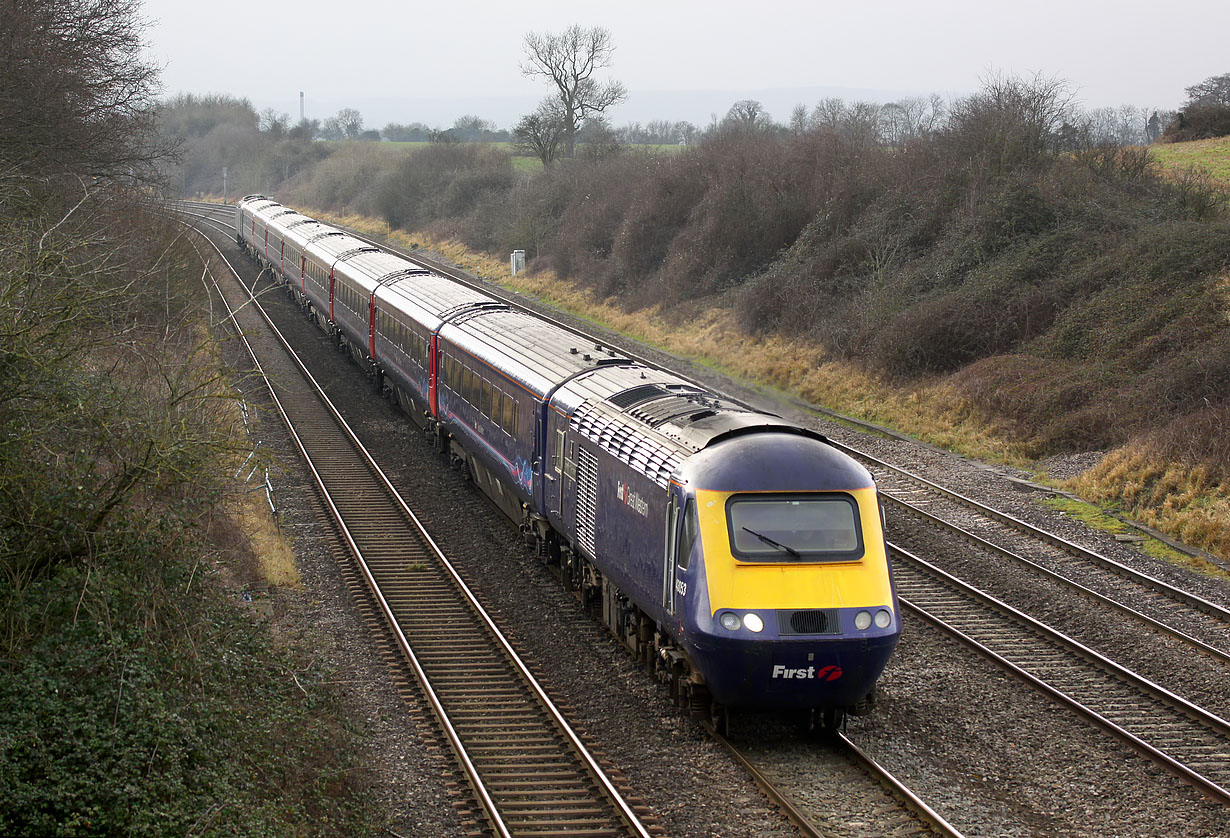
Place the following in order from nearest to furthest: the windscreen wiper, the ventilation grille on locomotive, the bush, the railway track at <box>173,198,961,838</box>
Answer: the railway track at <box>173,198,961,838</box> → the windscreen wiper → the ventilation grille on locomotive → the bush

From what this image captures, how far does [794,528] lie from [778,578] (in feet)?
1.62

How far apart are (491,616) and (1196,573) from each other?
9951 mm

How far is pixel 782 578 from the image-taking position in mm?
9688

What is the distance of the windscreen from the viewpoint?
9.77 m

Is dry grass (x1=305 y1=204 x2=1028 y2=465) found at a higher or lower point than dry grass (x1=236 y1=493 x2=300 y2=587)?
higher

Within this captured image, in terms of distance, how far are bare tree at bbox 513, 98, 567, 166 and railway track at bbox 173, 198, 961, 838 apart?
47.6 metres

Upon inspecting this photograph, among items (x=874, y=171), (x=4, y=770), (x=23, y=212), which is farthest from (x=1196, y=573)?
(x=874, y=171)

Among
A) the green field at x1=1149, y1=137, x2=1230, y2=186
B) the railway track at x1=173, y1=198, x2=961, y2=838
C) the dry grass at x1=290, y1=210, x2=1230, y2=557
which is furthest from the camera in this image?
the green field at x1=1149, y1=137, x2=1230, y2=186

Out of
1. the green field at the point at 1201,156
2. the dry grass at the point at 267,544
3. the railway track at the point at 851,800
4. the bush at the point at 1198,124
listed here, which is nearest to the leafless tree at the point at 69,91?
the dry grass at the point at 267,544

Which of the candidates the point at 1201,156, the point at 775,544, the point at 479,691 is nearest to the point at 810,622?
the point at 775,544

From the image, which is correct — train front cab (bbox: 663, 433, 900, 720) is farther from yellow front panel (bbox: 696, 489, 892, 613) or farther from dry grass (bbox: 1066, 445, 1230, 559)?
dry grass (bbox: 1066, 445, 1230, 559)

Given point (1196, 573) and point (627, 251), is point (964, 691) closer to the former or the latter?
point (1196, 573)

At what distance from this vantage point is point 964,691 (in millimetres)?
11672

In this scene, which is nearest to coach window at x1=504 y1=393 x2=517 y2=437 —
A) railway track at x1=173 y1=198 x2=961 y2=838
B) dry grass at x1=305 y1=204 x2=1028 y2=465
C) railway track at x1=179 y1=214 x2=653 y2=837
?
railway track at x1=179 y1=214 x2=653 y2=837
